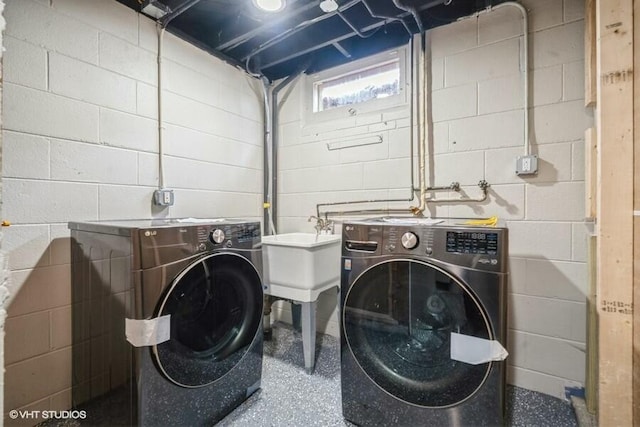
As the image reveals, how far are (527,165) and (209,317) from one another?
178 centimetres

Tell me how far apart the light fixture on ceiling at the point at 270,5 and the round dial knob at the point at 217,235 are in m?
1.22

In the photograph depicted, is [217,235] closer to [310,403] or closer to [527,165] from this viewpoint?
[310,403]

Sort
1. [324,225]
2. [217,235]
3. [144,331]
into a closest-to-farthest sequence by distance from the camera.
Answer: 1. [144,331]
2. [217,235]
3. [324,225]

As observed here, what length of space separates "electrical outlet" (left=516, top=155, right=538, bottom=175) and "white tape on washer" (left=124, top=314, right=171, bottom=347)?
1871 mm

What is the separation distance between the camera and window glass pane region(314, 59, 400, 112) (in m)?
2.09

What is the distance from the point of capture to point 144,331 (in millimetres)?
1108

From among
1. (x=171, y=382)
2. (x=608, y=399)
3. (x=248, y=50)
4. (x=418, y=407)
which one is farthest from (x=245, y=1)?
(x=608, y=399)

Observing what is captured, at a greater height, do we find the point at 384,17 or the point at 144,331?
the point at 384,17

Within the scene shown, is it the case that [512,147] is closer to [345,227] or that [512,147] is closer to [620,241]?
[620,241]

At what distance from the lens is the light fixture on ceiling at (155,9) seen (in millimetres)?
1659

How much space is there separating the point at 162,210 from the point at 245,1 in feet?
4.29

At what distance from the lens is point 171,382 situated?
1209 mm

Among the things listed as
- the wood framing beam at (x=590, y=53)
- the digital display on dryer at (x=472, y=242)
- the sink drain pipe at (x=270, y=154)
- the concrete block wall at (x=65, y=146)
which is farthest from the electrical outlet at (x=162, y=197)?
the wood framing beam at (x=590, y=53)

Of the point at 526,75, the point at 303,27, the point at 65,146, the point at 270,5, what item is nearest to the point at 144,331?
the point at 65,146
